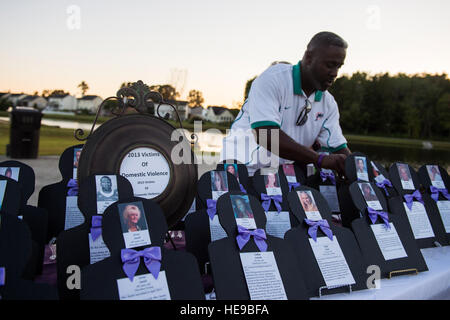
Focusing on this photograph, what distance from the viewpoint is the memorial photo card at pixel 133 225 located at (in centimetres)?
67

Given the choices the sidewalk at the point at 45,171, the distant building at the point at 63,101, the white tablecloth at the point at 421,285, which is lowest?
the sidewalk at the point at 45,171

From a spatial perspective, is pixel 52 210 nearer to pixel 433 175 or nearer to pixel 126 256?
pixel 126 256

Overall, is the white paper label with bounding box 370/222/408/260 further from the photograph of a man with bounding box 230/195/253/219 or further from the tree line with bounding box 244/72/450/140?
the tree line with bounding box 244/72/450/140

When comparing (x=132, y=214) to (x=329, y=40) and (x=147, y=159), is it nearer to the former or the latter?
(x=147, y=159)

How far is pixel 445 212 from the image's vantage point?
141 cm

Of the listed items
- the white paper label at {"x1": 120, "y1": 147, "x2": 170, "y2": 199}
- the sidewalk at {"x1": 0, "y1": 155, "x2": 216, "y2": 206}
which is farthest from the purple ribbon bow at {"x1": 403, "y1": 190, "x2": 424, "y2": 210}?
the sidewalk at {"x1": 0, "y1": 155, "x2": 216, "y2": 206}

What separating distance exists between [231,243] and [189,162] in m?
0.34

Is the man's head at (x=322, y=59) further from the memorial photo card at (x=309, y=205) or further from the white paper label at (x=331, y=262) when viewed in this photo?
the white paper label at (x=331, y=262)

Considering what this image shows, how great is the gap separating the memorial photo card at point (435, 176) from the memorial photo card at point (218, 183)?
3.08 ft

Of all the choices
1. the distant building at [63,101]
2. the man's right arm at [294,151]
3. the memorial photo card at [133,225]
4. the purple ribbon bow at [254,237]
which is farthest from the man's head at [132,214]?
the distant building at [63,101]

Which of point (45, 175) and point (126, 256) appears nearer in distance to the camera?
point (126, 256)
